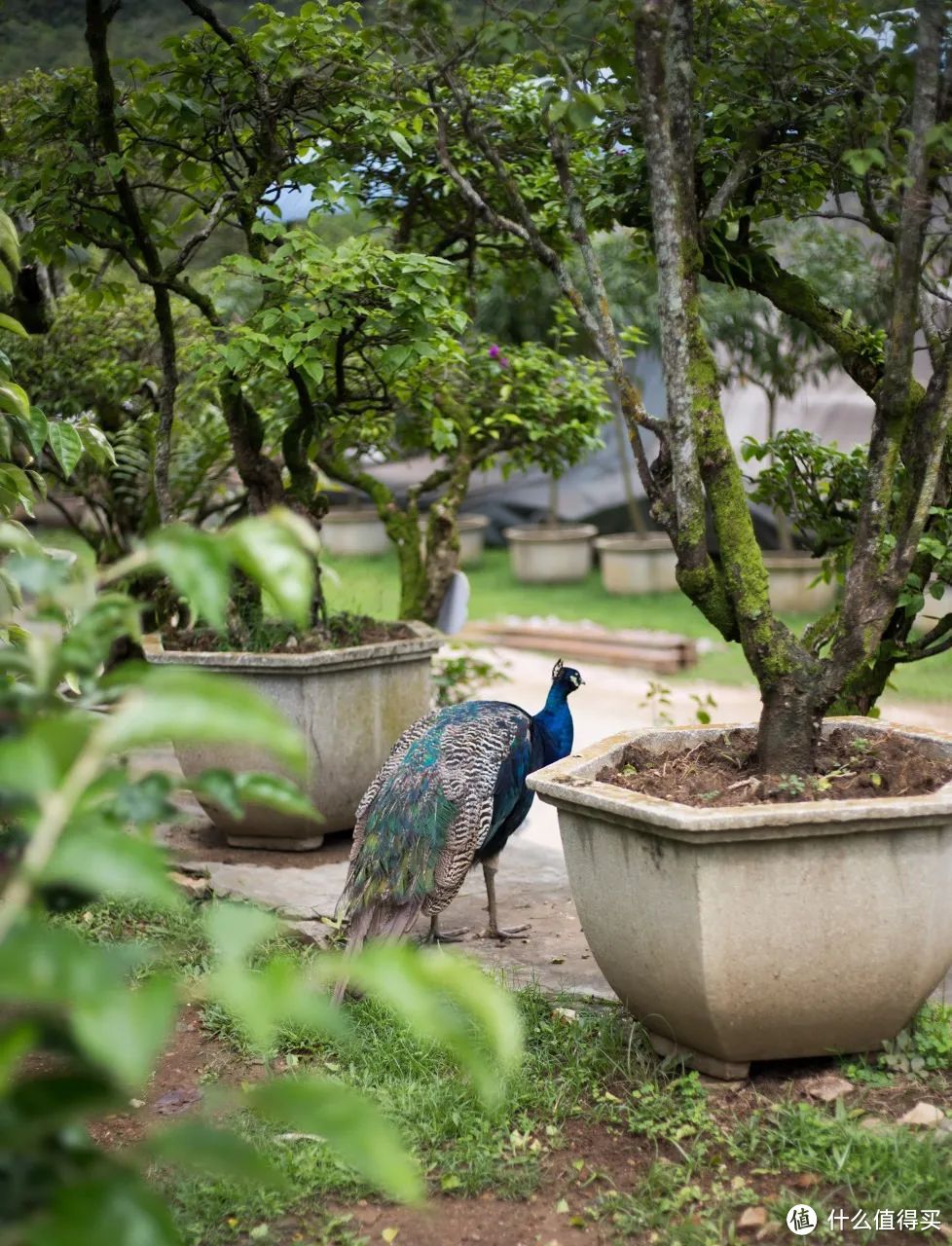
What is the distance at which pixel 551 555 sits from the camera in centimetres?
1252

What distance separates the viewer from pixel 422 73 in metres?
3.30

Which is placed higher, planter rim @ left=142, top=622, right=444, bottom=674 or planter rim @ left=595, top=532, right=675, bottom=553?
planter rim @ left=595, top=532, right=675, bottom=553

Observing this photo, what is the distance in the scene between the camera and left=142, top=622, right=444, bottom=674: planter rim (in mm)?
4316

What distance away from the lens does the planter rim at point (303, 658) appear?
432 cm

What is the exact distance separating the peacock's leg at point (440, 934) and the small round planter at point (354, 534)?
33.4 ft

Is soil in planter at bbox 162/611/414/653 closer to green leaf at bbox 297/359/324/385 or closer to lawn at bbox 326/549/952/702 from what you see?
green leaf at bbox 297/359/324/385

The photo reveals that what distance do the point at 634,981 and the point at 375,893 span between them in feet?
2.80

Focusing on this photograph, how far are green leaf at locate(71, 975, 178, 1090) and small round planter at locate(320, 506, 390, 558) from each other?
13.0 m

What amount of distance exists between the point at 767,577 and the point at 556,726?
115 cm

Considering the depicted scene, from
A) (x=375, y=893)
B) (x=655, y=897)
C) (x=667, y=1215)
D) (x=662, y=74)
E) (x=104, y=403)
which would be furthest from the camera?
(x=104, y=403)

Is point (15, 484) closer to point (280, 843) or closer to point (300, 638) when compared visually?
point (300, 638)

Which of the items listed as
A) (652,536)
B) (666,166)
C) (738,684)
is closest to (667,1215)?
(666,166)

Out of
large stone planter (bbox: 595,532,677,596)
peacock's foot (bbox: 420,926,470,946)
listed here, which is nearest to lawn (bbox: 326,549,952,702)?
large stone planter (bbox: 595,532,677,596)

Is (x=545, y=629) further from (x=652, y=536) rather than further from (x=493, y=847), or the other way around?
(x=493, y=847)
